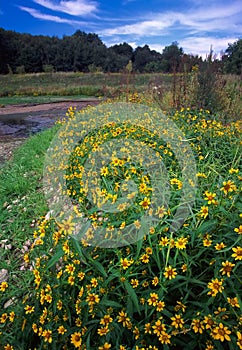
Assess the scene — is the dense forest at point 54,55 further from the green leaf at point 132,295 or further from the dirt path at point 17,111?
the green leaf at point 132,295

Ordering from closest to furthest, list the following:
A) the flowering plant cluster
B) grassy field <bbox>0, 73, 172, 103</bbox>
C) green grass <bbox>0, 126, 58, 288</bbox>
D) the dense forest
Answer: the flowering plant cluster → green grass <bbox>0, 126, 58, 288</bbox> → grassy field <bbox>0, 73, 172, 103</bbox> → the dense forest

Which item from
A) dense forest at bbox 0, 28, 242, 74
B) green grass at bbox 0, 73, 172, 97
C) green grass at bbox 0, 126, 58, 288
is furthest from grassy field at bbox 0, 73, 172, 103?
green grass at bbox 0, 126, 58, 288

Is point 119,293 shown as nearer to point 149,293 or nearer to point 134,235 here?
point 149,293

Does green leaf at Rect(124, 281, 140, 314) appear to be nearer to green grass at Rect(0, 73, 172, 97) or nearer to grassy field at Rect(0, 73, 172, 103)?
grassy field at Rect(0, 73, 172, 103)

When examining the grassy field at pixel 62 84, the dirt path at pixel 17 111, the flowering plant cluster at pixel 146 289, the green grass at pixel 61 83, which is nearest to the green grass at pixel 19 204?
the flowering plant cluster at pixel 146 289

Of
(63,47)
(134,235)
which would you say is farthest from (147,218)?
(63,47)

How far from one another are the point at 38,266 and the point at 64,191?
0.76 m

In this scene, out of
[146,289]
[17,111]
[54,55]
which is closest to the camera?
[146,289]

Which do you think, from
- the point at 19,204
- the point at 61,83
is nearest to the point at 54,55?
the point at 61,83

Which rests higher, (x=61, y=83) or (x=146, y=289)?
(x=61, y=83)

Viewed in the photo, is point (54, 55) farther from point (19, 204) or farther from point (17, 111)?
point (19, 204)

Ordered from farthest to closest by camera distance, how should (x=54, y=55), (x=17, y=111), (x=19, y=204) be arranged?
1. (x=54, y=55)
2. (x=17, y=111)
3. (x=19, y=204)

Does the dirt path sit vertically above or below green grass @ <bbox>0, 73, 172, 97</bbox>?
below

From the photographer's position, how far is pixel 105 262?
49.2 inches
